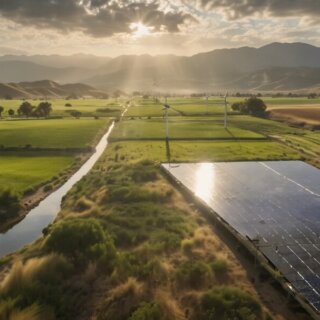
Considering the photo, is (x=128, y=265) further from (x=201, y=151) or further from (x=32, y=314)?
(x=201, y=151)

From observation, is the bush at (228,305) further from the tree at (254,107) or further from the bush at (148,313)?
the tree at (254,107)

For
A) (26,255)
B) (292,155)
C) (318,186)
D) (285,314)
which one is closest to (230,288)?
(285,314)

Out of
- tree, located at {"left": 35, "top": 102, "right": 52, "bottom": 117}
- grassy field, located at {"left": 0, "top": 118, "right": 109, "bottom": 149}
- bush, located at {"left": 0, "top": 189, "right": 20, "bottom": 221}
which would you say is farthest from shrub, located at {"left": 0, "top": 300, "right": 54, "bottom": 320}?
tree, located at {"left": 35, "top": 102, "right": 52, "bottom": 117}

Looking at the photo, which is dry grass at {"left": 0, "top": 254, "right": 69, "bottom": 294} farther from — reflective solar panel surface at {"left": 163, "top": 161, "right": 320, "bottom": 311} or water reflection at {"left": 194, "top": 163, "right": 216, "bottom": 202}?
water reflection at {"left": 194, "top": 163, "right": 216, "bottom": 202}

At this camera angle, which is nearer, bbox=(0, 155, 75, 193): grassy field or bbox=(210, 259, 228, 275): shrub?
bbox=(210, 259, 228, 275): shrub

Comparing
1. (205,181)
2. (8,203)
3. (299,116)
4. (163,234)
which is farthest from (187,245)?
(299,116)
